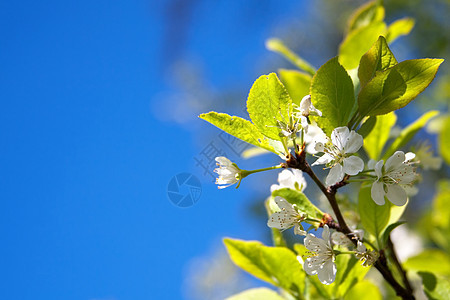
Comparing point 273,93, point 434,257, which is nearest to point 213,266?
point 434,257

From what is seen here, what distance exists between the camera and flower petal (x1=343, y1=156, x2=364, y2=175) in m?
0.49

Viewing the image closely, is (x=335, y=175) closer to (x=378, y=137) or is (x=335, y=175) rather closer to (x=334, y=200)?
(x=334, y=200)

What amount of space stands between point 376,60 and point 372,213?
23 centimetres

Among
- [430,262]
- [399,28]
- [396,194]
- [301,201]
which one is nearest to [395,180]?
[396,194]

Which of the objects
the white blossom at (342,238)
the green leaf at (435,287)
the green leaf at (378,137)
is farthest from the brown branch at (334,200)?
the green leaf at (378,137)

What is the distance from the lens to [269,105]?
0.53 metres

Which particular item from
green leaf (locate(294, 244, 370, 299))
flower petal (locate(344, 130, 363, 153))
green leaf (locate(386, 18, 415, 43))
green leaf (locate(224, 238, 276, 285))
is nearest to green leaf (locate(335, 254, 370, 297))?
green leaf (locate(294, 244, 370, 299))

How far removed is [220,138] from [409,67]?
28cm

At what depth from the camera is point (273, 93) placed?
0.53 metres

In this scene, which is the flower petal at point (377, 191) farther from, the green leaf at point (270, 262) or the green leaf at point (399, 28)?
the green leaf at point (399, 28)

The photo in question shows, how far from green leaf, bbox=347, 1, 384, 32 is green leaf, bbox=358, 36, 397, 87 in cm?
35

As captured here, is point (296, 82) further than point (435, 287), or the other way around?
point (296, 82)

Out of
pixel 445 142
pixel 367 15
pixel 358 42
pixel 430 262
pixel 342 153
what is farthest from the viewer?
pixel 445 142

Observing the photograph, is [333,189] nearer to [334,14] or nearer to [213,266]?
[213,266]
